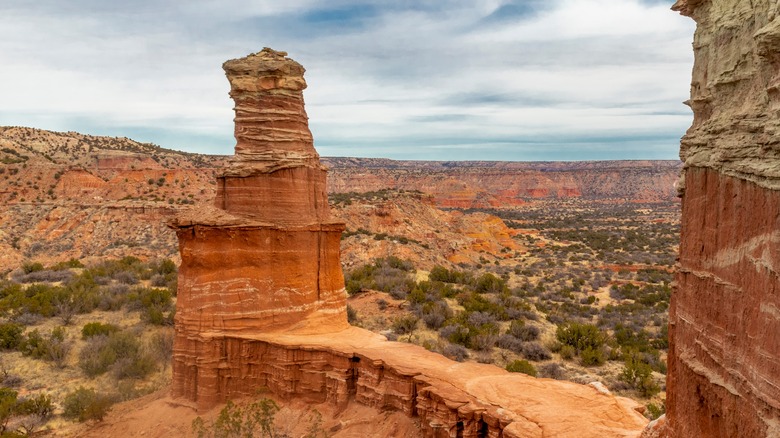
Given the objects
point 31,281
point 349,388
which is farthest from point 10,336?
point 349,388

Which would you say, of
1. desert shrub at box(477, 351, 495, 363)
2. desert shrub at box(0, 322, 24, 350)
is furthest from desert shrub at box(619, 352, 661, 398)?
desert shrub at box(0, 322, 24, 350)

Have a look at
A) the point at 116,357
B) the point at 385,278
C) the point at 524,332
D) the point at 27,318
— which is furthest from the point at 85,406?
the point at 385,278

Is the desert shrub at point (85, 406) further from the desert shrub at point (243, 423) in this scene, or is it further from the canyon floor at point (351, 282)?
the desert shrub at point (243, 423)

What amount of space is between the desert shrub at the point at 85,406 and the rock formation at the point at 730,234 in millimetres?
13901

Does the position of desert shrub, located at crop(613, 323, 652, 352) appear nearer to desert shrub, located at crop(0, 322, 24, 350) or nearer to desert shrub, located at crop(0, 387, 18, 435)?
desert shrub, located at crop(0, 387, 18, 435)

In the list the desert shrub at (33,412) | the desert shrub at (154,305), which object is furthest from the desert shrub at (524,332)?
the desert shrub at (33,412)

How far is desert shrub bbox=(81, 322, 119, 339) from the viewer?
64.2ft

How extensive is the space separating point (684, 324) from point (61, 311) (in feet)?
81.1

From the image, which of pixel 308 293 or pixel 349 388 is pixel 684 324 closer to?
pixel 349 388

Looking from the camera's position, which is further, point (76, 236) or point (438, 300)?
point (76, 236)

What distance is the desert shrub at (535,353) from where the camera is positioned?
1839cm

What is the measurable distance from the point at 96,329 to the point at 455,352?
48.0 ft

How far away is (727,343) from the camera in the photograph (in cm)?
511

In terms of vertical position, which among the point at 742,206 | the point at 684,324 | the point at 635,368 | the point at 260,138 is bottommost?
the point at 635,368
